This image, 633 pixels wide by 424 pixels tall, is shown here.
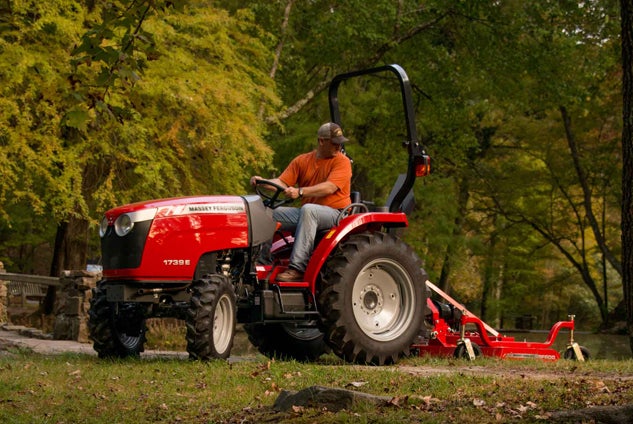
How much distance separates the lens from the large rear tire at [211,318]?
8.98 metres

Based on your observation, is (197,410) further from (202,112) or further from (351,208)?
(202,112)

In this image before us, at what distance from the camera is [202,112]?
1869 centimetres

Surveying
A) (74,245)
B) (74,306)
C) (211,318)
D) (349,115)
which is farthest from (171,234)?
(349,115)

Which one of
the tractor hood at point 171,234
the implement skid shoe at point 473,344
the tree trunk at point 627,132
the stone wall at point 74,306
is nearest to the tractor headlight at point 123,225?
the tractor hood at point 171,234

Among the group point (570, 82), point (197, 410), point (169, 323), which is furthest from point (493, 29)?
point (197, 410)

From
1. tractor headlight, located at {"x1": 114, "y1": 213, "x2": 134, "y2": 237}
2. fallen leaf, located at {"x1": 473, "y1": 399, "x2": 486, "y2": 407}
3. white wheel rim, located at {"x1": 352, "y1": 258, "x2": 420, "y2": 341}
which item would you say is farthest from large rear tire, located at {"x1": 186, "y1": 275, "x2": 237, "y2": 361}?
fallen leaf, located at {"x1": 473, "y1": 399, "x2": 486, "y2": 407}

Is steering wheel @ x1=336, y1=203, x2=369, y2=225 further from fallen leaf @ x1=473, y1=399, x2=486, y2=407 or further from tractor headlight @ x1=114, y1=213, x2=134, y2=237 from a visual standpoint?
fallen leaf @ x1=473, y1=399, x2=486, y2=407

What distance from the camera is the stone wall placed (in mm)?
14852

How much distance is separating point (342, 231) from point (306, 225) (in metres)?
0.35

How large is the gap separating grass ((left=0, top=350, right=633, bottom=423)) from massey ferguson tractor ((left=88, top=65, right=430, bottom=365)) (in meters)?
0.37

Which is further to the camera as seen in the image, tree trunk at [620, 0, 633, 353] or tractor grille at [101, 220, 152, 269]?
tractor grille at [101, 220, 152, 269]

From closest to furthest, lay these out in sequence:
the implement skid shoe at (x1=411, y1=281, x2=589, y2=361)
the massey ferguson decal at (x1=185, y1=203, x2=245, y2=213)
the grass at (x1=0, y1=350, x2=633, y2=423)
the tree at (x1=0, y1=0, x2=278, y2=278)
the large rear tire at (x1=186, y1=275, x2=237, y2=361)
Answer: the grass at (x1=0, y1=350, x2=633, y2=423) → the large rear tire at (x1=186, y1=275, x2=237, y2=361) → the massey ferguson decal at (x1=185, y1=203, x2=245, y2=213) → the implement skid shoe at (x1=411, y1=281, x2=589, y2=361) → the tree at (x1=0, y1=0, x2=278, y2=278)

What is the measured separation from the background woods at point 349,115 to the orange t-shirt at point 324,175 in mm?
2371

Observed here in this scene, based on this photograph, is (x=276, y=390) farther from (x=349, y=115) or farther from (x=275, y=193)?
(x=349, y=115)
